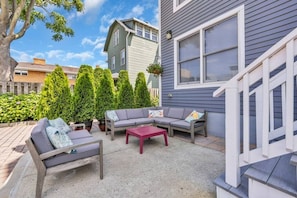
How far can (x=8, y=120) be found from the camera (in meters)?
6.06

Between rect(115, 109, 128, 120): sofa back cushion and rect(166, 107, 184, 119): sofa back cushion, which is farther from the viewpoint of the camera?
rect(115, 109, 128, 120): sofa back cushion

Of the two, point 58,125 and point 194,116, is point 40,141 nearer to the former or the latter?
point 58,125

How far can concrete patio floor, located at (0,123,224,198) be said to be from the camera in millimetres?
2111

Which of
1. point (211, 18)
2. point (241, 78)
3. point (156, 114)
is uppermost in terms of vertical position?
point (211, 18)

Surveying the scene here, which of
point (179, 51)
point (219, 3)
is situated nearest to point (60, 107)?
point (179, 51)

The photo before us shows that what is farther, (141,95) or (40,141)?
(141,95)

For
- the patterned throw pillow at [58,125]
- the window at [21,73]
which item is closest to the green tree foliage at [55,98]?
the patterned throw pillow at [58,125]

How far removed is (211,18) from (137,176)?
4.65m

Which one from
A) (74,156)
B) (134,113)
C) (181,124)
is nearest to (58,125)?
(74,156)

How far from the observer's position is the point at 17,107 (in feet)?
20.5

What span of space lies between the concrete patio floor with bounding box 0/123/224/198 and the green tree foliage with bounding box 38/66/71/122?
1.66 metres

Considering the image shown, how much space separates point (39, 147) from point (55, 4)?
9918 millimetres

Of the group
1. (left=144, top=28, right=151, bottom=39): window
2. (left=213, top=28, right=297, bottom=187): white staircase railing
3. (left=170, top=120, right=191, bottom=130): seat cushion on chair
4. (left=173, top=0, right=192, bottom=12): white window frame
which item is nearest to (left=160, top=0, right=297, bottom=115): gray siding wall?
(left=173, top=0, right=192, bottom=12): white window frame

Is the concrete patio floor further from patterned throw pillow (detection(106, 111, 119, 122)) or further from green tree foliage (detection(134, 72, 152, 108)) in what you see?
green tree foliage (detection(134, 72, 152, 108))
